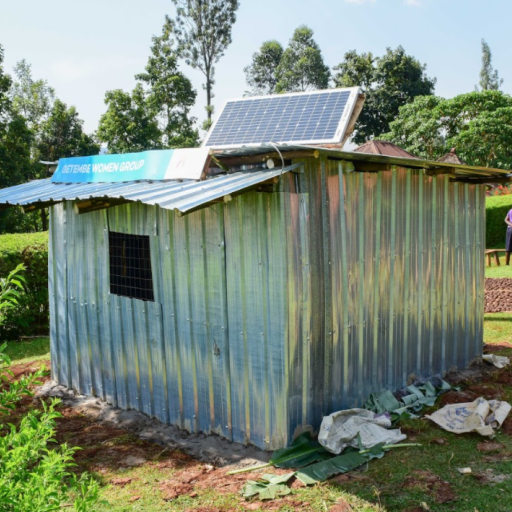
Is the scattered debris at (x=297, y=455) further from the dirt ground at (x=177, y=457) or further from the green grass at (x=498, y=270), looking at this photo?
the green grass at (x=498, y=270)

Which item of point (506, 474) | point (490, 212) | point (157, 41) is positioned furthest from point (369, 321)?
point (157, 41)

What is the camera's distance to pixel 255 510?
17.1 ft

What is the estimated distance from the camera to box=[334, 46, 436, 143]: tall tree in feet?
142

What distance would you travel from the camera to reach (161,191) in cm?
600

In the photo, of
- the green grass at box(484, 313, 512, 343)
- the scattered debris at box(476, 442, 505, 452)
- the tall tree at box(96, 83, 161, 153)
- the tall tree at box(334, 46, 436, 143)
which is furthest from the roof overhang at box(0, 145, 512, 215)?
the tall tree at box(334, 46, 436, 143)

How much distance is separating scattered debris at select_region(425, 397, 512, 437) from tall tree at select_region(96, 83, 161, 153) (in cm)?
2578

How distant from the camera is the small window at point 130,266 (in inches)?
294

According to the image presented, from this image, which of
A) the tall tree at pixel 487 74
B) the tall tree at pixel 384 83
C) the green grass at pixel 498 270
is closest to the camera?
the green grass at pixel 498 270

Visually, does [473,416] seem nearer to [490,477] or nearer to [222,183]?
[490,477]

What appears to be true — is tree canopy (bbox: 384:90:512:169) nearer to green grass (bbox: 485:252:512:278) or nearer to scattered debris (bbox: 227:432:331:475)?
green grass (bbox: 485:252:512:278)

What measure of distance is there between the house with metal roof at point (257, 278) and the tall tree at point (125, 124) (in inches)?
895

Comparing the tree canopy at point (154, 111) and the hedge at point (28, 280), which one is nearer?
the hedge at point (28, 280)

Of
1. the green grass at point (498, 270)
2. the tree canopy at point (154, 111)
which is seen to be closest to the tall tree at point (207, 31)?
the tree canopy at point (154, 111)

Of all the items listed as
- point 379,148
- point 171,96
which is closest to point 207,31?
point 171,96
